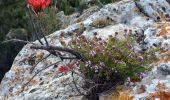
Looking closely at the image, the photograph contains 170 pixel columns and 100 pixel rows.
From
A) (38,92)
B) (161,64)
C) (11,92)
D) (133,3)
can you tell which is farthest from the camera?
(133,3)

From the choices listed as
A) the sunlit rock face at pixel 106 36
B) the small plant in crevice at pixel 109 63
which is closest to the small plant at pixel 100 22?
the sunlit rock face at pixel 106 36

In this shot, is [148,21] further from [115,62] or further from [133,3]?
[115,62]

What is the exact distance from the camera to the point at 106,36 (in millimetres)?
5516

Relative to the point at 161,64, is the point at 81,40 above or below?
above

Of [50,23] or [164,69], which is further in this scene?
[50,23]

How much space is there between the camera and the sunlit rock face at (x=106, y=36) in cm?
460

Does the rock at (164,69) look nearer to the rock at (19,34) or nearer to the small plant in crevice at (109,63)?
the small plant in crevice at (109,63)

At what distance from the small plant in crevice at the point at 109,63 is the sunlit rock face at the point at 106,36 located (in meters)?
0.17

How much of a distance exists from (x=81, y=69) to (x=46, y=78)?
865mm

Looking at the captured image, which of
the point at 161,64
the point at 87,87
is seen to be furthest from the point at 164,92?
the point at 87,87

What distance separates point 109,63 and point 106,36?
105cm

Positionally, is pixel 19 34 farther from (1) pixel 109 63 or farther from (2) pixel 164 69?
(2) pixel 164 69

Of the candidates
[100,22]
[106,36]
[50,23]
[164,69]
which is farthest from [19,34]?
[164,69]

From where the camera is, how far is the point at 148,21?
231 inches
